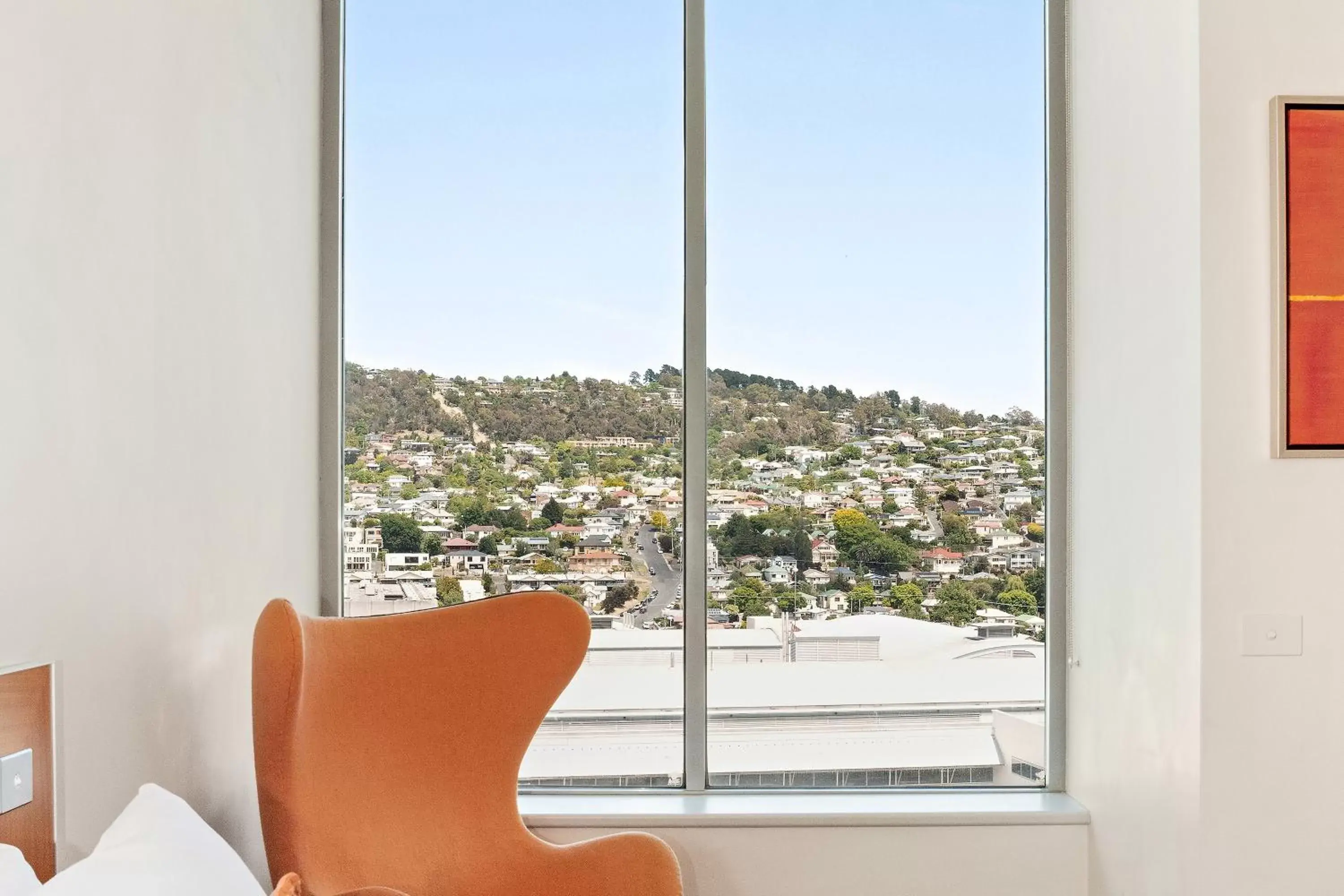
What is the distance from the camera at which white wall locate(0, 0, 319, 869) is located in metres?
1.28

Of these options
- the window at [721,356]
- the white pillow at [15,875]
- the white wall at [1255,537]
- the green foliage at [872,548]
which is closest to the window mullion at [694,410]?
the window at [721,356]

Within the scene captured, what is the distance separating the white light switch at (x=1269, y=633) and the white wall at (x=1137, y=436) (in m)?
0.09

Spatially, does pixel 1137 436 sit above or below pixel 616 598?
above

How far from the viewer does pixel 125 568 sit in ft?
4.93

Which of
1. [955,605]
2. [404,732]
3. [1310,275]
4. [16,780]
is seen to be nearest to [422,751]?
[404,732]

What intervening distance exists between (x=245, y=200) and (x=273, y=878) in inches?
51.8

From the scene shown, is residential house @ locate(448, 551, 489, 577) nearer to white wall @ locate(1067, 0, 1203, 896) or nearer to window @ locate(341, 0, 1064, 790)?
window @ locate(341, 0, 1064, 790)

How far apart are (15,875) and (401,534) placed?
1.38m

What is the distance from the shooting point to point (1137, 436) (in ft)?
6.40

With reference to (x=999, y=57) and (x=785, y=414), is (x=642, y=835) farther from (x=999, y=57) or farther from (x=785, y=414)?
(x=999, y=57)

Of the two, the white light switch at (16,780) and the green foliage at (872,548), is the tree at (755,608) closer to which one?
the green foliage at (872,548)

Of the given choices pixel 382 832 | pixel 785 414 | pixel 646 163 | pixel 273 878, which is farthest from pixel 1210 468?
pixel 273 878

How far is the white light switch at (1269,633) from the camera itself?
170 centimetres

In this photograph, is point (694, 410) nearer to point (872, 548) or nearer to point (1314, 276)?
point (872, 548)
